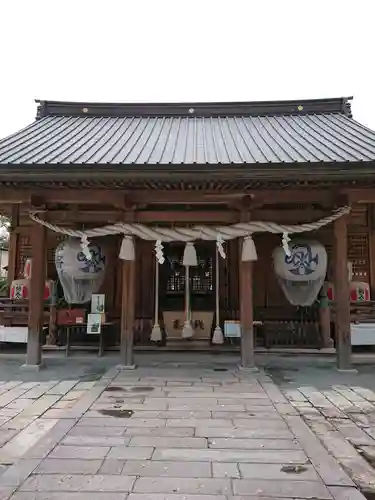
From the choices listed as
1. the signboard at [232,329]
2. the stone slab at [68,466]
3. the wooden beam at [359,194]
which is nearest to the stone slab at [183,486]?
the stone slab at [68,466]

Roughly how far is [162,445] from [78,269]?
4.45m

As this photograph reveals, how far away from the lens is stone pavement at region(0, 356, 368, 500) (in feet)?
9.29

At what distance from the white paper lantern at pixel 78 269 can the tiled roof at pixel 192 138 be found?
5.67 ft

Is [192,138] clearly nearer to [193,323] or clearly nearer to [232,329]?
[193,323]

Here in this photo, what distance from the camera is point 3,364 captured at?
7457 millimetres

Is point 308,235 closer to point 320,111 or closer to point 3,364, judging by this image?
point 320,111

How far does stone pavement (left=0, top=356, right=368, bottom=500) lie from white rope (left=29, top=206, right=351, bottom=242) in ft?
8.34

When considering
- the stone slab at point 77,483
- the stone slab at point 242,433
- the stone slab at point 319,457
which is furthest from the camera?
the stone slab at point 242,433

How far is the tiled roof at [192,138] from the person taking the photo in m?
6.89

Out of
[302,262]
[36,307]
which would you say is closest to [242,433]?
[302,262]

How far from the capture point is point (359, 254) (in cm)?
933

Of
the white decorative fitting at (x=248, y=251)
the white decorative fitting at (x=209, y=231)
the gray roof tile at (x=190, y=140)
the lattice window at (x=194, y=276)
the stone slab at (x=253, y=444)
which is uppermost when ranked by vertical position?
the gray roof tile at (x=190, y=140)

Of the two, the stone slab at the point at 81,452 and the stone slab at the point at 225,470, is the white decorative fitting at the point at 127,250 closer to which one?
the stone slab at the point at 81,452

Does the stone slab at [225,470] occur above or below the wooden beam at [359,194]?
below
